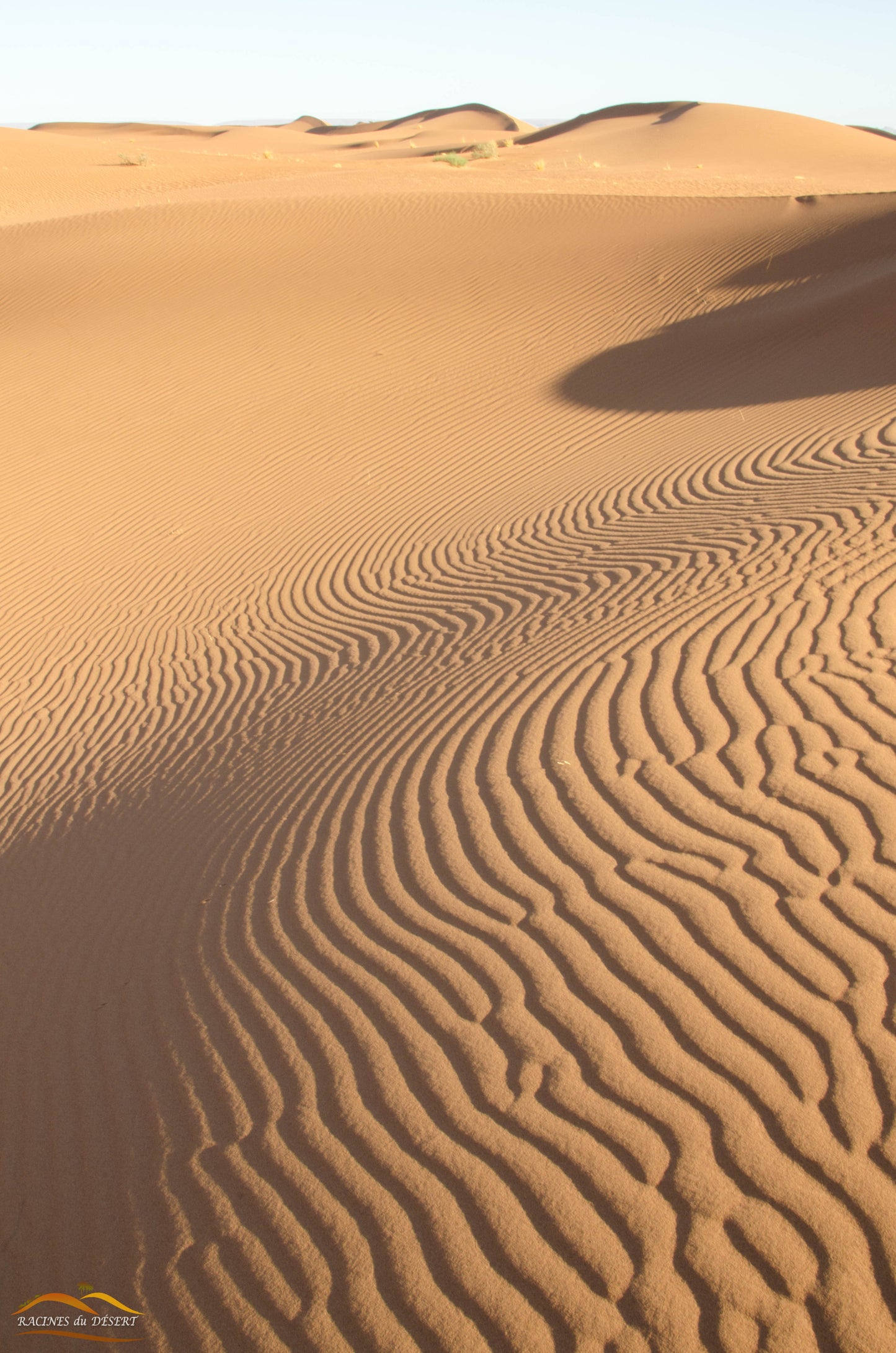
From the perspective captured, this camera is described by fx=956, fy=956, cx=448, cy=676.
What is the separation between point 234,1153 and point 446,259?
1811cm

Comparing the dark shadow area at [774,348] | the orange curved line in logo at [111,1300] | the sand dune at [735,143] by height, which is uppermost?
the sand dune at [735,143]

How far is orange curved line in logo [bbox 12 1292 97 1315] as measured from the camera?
282 cm

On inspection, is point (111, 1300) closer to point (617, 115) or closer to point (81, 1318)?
point (81, 1318)

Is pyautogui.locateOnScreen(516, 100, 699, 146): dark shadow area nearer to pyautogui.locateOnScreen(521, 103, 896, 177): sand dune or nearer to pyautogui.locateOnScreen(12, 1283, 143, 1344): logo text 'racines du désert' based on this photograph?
pyautogui.locateOnScreen(521, 103, 896, 177): sand dune

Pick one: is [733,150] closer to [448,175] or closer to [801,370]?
[448,175]

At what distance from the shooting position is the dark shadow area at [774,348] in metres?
12.4

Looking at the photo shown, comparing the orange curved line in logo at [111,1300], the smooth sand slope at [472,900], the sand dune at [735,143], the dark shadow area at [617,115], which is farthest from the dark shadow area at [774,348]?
the dark shadow area at [617,115]

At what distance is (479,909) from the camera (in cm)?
386

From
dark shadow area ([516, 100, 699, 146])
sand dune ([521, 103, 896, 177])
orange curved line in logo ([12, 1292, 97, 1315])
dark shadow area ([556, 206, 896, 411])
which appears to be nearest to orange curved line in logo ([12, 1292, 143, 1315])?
orange curved line in logo ([12, 1292, 97, 1315])

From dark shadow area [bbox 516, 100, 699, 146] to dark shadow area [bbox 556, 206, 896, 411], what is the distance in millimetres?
40274

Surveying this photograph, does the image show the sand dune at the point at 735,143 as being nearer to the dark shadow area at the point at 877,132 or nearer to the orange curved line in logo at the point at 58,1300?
the dark shadow area at the point at 877,132

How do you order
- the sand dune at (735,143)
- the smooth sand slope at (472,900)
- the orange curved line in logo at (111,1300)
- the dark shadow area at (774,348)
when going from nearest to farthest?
the smooth sand slope at (472,900), the orange curved line in logo at (111,1300), the dark shadow area at (774,348), the sand dune at (735,143)

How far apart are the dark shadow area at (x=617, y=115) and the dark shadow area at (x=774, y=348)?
40274 mm

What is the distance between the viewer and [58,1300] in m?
2.88
